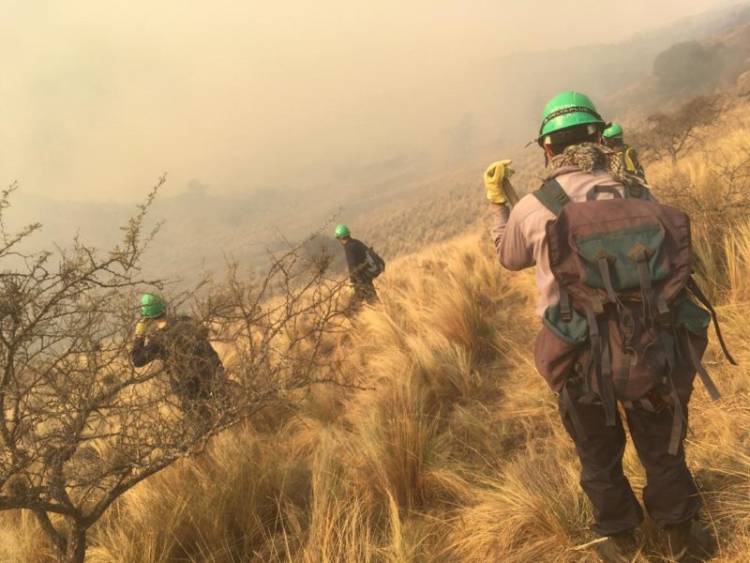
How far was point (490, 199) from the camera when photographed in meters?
2.17

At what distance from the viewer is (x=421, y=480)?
270 centimetres

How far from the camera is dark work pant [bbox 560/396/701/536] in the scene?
1.80 meters

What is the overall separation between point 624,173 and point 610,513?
4.50 ft

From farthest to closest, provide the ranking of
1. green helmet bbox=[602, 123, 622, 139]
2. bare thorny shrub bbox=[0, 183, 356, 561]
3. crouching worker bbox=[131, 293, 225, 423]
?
1. green helmet bbox=[602, 123, 622, 139]
2. crouching worker bbox=[131, 293, 225, 423]
3. bare thorny shrub bbox=[0, 183, 356, 561]

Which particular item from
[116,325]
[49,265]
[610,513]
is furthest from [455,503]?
[49,265]

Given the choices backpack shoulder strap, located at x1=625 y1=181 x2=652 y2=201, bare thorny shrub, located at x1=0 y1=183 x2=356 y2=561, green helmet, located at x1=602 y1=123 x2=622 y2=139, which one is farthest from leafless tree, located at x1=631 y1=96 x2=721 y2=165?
bare thorny shrub, located at x1=0 y1=183 x2=356 y2=561

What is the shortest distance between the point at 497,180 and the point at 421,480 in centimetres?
174

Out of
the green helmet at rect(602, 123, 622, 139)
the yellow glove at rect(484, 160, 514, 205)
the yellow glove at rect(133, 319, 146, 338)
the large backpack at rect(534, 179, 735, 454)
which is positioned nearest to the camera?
the large backpack at rect(534, 179, 735, 454)

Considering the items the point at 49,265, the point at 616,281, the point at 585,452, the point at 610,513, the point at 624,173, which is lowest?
the point at 610,513

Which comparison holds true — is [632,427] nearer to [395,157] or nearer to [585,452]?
[585,452]

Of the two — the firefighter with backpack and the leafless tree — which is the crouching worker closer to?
the firefighter with backpack

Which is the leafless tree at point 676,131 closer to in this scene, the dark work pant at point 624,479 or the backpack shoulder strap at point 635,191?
the backpack shoulder strap at point 635,191

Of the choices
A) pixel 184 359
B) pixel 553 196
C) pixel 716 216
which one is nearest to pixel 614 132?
pixel 716 216

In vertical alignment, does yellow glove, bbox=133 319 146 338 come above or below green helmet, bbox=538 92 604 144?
below
